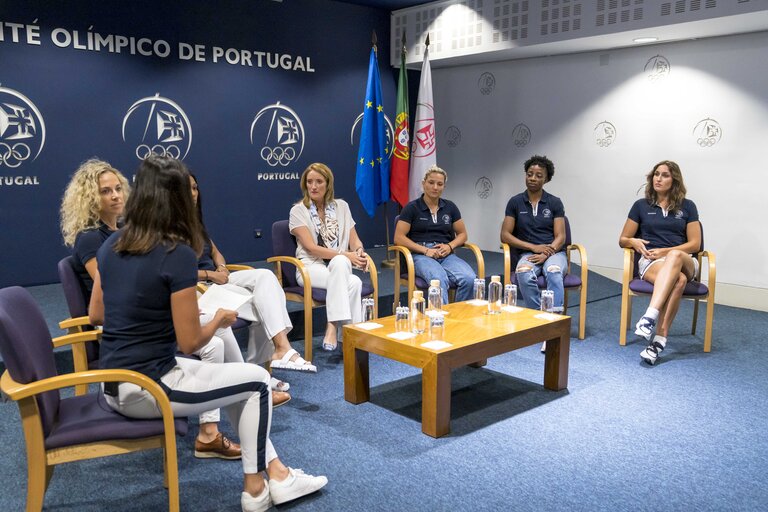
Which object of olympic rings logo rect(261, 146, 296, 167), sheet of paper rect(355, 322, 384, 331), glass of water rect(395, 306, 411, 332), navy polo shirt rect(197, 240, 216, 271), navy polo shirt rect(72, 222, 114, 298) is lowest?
sheet of paper rect(355, 322, 384, 331)

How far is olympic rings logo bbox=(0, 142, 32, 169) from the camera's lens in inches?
197

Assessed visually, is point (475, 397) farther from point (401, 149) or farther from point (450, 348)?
point (401, 149)

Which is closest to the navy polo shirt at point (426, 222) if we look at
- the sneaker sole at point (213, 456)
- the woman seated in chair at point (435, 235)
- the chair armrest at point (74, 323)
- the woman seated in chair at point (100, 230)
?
the woman seated in chair at point (435, 235)

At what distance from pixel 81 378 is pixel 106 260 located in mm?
383

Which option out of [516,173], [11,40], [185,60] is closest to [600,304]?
[516,173]

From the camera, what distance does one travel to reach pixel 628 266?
15.1 ft

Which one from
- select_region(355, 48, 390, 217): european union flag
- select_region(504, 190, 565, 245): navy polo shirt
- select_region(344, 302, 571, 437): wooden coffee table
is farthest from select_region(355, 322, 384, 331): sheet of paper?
select_region(355, 48, 390, 217): european union flag

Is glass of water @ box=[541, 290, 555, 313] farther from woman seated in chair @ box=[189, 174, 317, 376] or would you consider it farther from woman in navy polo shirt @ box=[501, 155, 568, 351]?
woman seated in chair @ box=[189, 174, 317, 376]

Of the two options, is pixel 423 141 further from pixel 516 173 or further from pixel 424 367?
pixel 424 367

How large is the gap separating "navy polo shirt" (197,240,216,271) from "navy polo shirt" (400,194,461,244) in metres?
1.49

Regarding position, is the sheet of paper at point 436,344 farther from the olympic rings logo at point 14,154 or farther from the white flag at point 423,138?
the olympic rings logo at point 14,154

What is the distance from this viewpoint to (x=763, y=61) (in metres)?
5.43

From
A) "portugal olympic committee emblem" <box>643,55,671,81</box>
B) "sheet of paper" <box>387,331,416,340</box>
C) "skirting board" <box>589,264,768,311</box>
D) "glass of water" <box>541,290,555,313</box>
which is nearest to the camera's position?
"sheet of paper" <box>387,331,416,340</box>

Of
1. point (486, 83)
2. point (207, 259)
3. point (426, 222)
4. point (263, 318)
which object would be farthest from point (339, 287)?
point (486, 83)
